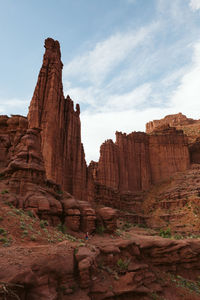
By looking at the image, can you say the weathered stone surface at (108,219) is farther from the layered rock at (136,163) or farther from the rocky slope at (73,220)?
the layered rock at (136,163)

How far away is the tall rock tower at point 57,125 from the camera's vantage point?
36.0m

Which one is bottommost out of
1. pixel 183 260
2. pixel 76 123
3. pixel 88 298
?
pixel 183 260

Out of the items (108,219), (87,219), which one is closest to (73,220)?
(87,219)

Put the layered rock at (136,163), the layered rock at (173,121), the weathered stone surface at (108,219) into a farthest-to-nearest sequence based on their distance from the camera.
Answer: the layered rock at (173,121), the layered rock at (136,163), the weathered stone surface at (108,219)

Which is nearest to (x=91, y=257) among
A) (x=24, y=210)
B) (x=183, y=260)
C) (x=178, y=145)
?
(x=24, y=210)

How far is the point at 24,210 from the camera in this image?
55.2 feet

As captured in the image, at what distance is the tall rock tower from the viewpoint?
36.0 meters

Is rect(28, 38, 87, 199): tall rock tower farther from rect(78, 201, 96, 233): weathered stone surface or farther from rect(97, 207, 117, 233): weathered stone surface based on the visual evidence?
rect(78, 201, 96, 233): weathered stone surface

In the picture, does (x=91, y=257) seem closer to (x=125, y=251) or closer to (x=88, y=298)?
(x=88, y=298)

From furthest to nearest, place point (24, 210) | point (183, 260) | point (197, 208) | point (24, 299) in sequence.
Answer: point (197, 208)
point (183, 260)
point (24, 210)
point (24, 299)

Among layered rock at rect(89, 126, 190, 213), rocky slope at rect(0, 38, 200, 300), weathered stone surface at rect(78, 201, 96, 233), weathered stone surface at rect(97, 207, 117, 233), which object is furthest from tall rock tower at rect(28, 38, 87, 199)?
layered rock at rect(89, 126, 190, 213)

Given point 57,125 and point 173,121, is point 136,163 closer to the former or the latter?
point 57,125

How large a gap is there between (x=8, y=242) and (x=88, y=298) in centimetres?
482

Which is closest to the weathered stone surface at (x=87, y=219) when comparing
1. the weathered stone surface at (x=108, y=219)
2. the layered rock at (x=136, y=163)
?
the weathered stone surface at (x=108, y=219)
